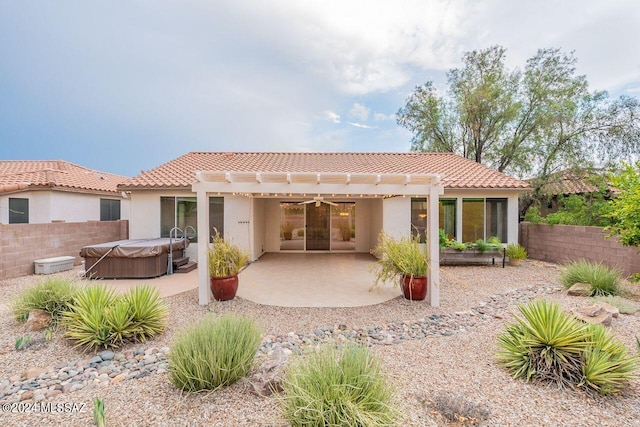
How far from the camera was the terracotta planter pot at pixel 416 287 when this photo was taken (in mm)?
6242

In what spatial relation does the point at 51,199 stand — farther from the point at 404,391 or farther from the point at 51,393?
the point at 404,391

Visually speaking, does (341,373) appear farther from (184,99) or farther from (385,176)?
(184,99)

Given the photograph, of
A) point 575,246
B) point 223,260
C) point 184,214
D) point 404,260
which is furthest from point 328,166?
point 575,246

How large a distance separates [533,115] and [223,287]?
16.2 meters

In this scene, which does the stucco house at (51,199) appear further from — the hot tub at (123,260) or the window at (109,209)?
the hot tub at (123,260)

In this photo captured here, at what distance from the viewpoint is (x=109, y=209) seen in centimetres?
1393

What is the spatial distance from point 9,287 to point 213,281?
5937mm

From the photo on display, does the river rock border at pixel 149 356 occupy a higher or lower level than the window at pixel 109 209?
lower

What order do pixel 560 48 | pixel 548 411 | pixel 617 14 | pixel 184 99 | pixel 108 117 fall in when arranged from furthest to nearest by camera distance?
1. pixel 108 117
2. pixel 184 99
3. pixel 560 48
4. pixel 617 14
5. pixel 548 411

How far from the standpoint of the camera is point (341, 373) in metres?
2.41

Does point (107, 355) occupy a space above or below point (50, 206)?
below

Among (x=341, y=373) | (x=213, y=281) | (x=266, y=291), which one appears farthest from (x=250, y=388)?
(x=266, y=291)

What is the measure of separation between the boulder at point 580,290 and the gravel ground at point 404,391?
1.31 meters

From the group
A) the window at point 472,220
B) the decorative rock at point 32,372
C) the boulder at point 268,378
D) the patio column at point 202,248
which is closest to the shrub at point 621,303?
the window at point 472,220
